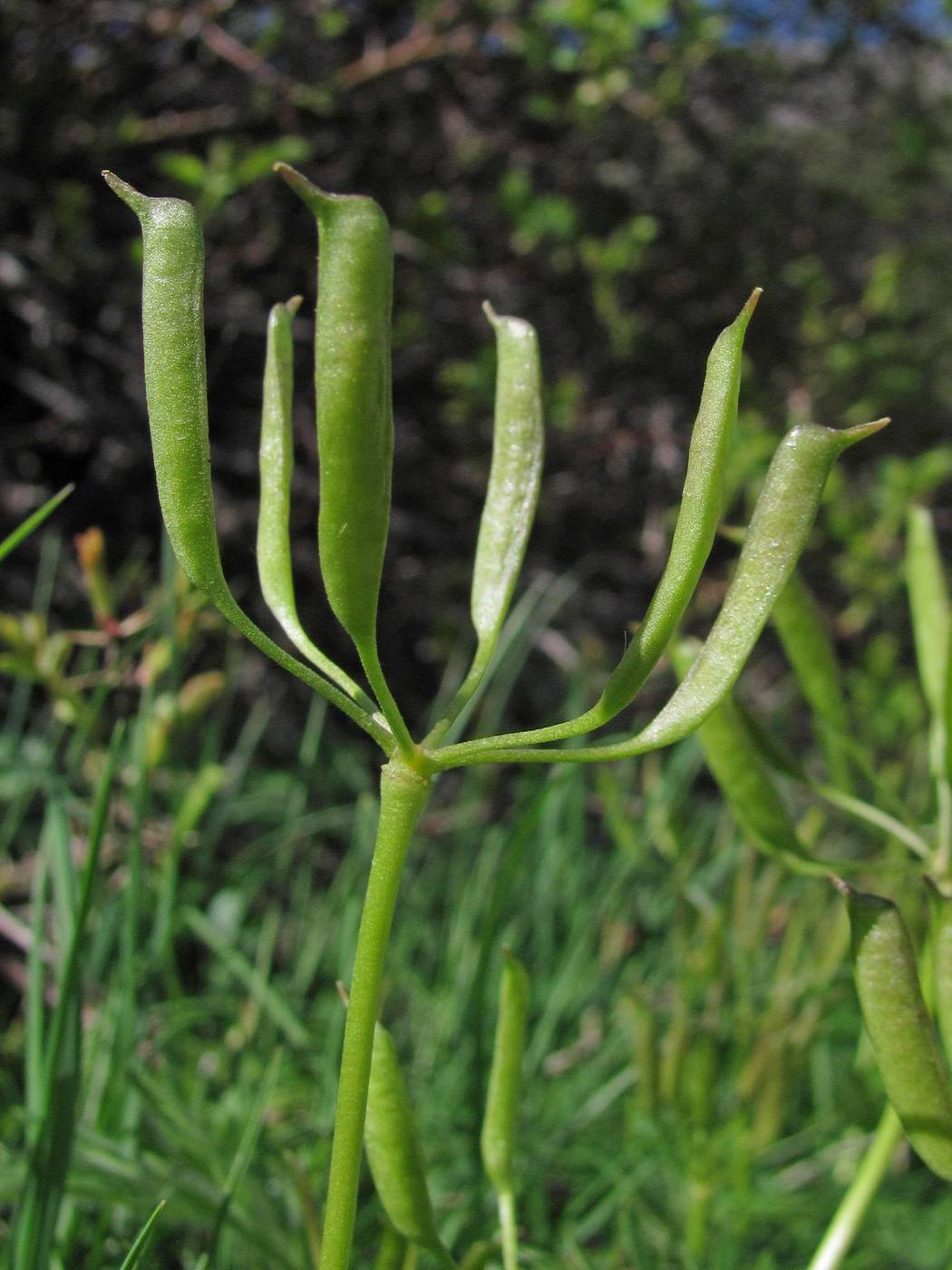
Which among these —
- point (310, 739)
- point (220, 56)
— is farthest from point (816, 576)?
point (310, 739)

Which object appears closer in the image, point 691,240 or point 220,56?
point 220,56

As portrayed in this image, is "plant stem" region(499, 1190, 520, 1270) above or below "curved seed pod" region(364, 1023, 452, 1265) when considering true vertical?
below

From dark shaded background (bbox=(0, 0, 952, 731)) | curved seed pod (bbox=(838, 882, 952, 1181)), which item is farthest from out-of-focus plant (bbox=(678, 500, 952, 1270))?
dark shaded background (bbox=(0, 0, 952, 731))

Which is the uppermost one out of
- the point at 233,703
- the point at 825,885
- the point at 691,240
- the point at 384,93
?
the point at 384,93

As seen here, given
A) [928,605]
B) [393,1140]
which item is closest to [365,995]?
[393,1140]

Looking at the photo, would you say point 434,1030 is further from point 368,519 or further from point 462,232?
point 462,232

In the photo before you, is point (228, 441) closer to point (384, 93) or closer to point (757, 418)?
point (384, 93)

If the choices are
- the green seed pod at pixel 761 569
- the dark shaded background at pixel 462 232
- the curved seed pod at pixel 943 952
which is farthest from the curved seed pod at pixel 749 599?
the dark shaded background at pixel 462 232

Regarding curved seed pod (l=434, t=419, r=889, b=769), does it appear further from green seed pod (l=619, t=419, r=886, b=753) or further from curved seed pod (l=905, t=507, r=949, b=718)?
curved seed pod (l=905, t=507, r=949, b=718)
